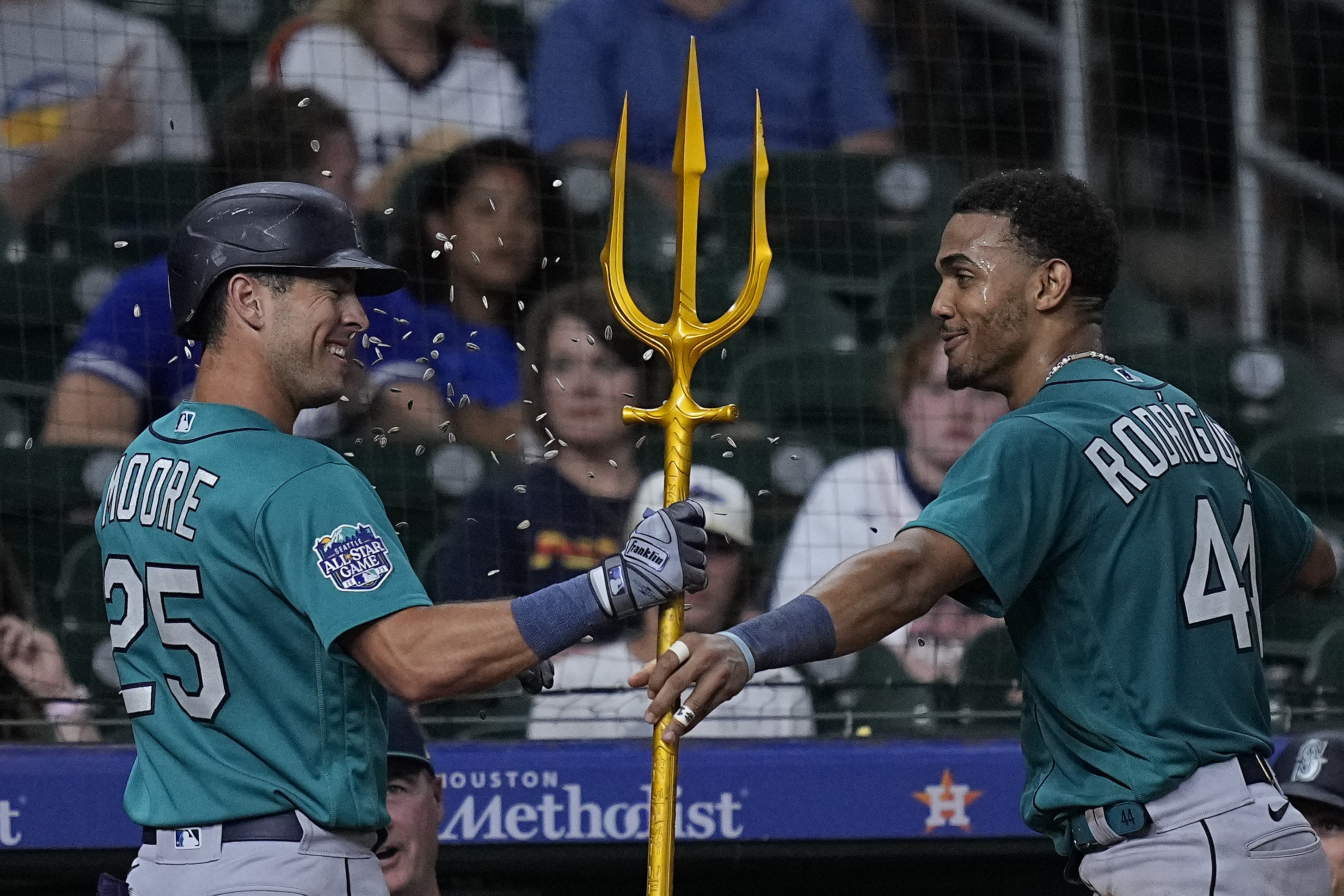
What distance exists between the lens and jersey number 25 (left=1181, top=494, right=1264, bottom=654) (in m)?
2.46

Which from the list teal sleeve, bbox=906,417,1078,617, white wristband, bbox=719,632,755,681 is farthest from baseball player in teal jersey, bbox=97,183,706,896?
teal sleeve, bbox=906,417,1078,617

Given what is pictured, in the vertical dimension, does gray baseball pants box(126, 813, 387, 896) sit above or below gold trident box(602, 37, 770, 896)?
below

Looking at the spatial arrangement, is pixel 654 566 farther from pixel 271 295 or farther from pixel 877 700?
pixel 877 700

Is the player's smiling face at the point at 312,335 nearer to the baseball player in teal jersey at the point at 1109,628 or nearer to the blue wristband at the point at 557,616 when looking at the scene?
the blue wristband at the point at 557,616

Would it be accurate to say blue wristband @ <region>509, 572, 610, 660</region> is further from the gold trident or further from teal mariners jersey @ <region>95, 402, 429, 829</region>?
the gold trident

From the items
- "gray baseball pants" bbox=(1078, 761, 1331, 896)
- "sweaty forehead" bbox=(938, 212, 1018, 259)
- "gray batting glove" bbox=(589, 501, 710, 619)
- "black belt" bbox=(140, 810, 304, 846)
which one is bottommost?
"gray baseball pants" bbox=(1078, 761, 1331, 896)

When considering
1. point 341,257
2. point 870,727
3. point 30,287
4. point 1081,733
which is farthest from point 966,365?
point 30,287

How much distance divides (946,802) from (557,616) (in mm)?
1786

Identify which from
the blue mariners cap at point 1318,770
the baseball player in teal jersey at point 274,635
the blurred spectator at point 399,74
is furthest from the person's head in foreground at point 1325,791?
the blurred spectator at point 399,74

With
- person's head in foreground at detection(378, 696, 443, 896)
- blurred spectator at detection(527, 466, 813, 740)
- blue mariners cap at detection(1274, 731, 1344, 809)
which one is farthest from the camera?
blurred spectator at detection(527, 466, 813, 740)

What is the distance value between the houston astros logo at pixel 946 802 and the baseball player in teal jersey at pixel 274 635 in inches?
63.6

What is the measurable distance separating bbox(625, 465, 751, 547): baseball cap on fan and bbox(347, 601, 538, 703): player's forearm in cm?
200

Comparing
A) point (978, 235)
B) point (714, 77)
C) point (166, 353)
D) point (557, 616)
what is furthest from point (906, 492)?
point (557, 616)

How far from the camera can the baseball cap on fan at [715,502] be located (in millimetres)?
4434
